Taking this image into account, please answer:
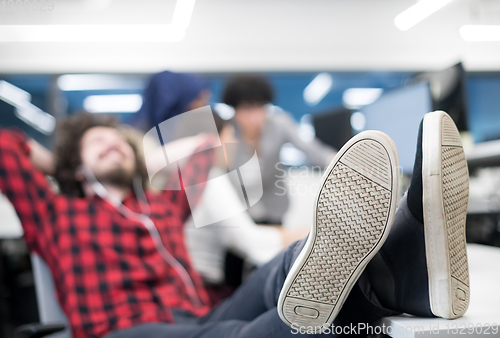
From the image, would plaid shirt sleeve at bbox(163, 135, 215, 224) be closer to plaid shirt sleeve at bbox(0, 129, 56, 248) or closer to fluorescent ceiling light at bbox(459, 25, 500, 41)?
plaid shirt sleeve at bbox(0, 129, 56, 248)

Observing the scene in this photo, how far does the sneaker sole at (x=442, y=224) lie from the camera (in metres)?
0.45

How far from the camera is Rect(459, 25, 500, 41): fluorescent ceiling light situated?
9.94 feet

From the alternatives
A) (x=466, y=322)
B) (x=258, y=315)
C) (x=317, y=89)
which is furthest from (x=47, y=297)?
(x=317, y=89)

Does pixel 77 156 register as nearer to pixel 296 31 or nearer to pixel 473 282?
pixel 473 282

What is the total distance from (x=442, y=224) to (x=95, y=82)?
3.36 meters

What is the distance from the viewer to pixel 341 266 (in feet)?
1.57

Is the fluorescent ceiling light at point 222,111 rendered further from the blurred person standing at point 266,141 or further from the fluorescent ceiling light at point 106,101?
the fluorescent ceiling light at point 106,101

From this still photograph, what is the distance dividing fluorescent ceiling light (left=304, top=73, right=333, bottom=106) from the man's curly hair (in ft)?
8.88

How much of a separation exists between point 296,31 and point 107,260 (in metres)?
2.97

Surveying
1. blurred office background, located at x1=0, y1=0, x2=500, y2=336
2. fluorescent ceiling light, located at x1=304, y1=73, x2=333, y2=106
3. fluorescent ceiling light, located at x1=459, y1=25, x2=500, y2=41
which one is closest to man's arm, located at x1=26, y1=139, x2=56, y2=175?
blurred office background, located at x1=0, y1=0, x2=500, y2=336

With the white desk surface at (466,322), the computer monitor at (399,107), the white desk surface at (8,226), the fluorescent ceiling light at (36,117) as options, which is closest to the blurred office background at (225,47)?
the fluorescent ceiling light at (36,117)

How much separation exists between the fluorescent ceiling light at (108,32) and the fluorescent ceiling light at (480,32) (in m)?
2.33

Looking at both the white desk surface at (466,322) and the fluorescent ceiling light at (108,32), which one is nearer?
the white desk surface at (466,322)

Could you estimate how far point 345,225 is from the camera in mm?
481
